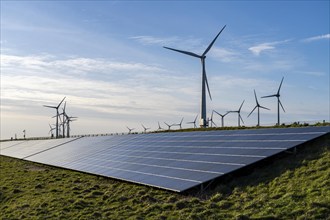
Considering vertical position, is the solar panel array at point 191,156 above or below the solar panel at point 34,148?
above

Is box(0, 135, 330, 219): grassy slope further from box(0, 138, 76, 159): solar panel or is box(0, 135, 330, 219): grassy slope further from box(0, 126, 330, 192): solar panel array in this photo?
box(0, 138, 76, 159): solar panel

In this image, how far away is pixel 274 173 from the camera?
894 inches

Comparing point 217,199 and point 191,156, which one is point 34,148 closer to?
point 191,156

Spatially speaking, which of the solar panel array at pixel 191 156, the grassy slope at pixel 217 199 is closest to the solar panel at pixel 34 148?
the solar panel array at pixel 191 156

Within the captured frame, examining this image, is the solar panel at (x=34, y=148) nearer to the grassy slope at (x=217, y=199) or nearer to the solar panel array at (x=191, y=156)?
the solar panel array at (x=191, y=156)

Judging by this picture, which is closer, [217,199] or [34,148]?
[217,199]

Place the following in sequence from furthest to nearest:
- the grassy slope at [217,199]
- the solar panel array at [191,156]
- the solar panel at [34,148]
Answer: the solar panel at [34,148] → the solar panel array at [191,156] → the grassy slope at [217,199]

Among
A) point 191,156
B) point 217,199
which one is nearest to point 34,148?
point 191,156

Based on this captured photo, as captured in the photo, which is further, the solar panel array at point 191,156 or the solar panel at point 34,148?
the solar panel at point 34,148

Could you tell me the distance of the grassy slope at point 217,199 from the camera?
698 inches

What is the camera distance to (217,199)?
2062 centimetres

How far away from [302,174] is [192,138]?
1554cm

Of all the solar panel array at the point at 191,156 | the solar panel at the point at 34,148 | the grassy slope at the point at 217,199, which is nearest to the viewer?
the grassy slope at the point at 217,199

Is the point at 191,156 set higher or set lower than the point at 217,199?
higher
